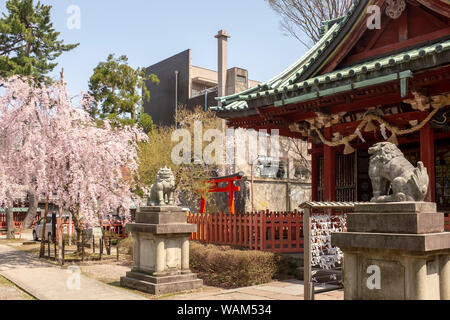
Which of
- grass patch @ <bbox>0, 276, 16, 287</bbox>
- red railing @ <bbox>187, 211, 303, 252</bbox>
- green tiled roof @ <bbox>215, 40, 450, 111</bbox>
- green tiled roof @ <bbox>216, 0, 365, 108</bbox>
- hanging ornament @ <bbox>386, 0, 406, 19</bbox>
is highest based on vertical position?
hanging ornament @ <bbox>386, 0, 406, 19</bbox>

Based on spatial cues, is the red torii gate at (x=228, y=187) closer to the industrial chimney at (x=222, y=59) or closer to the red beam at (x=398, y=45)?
the red beam at (x=398, y=45)

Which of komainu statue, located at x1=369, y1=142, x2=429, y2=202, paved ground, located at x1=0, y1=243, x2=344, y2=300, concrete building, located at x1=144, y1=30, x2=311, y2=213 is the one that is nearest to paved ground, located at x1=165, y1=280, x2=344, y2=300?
paved ground, located at x1=0, y1=243, x2=344, y2=300

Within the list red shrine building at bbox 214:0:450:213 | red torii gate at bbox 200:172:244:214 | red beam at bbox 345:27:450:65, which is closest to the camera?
red shrine building at bbox 214:0:450:213

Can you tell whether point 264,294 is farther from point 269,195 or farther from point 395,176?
point 269,195

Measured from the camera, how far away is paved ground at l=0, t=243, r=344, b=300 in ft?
28.9

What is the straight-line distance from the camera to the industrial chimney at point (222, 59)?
120 feet

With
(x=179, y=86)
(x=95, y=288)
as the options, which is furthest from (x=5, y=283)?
(x=179, y=86)

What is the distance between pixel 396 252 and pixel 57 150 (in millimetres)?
11800

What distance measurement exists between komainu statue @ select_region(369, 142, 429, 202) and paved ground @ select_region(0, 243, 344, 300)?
10.3 feet

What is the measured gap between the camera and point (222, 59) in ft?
121

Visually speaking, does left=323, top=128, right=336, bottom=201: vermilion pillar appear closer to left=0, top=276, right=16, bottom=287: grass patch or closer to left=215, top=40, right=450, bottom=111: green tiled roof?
left=215, top=40, right=450, bottom=111: green tiled roof

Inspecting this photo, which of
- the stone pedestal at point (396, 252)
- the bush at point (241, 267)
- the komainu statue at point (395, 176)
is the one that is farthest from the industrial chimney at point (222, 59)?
the stone pedestal at point (396, 252)

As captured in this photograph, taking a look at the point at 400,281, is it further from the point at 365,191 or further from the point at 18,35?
the point at 18,35

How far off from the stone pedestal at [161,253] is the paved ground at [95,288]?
34 cm
